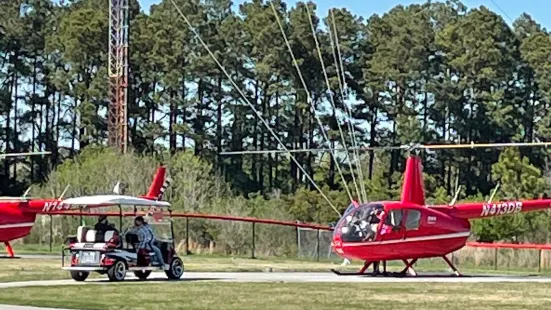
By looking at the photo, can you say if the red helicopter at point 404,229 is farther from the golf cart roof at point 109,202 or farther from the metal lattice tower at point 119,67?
the metal lattice tower at point 119,67

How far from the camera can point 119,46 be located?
2985 inches

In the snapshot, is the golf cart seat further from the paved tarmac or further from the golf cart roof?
the paved tarmac

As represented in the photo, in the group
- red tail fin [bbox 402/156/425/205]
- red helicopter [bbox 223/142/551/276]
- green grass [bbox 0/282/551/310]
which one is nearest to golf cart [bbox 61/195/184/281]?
green grass [bbox 0/282/551/310]

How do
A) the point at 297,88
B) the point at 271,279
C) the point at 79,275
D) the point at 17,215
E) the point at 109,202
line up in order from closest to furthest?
1. the point at 109,202
2. the point at 79,275
3. the point at 271,279
4. the point at 17,215
5. the point at 297,88

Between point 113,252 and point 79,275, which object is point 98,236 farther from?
point 79,275

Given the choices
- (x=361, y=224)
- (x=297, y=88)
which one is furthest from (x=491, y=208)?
(x=297, y=88)

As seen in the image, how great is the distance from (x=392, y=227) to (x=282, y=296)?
→ 10.3 metres

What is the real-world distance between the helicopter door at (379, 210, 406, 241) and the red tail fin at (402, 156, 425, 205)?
0.61 metres

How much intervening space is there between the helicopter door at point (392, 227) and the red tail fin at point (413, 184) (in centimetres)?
61

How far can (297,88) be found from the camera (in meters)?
88.9

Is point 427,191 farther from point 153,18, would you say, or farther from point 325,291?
point 325,291

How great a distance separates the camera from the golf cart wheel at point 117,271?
28.4 metres

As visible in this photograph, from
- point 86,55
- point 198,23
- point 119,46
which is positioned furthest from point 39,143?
point 119,46

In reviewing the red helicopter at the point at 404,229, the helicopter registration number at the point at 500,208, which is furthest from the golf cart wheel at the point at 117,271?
the helicopter registration number at the point at 500,208
